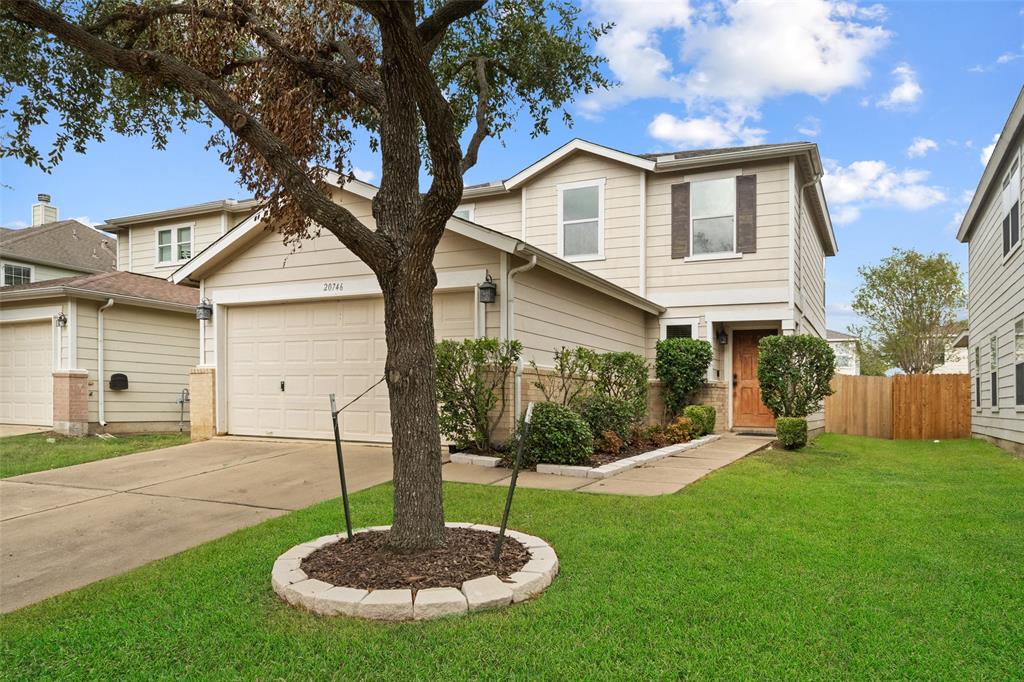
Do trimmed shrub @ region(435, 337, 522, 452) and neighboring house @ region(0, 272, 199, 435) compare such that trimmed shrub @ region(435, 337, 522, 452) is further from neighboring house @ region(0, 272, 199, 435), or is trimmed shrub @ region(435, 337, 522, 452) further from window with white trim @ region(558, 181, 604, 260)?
neighboring house @ region(0, 272, 199, 435)

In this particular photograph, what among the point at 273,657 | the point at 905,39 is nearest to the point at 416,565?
the point at 273,657

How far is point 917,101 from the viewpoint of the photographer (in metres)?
11.4

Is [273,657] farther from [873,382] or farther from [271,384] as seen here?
[873,382]

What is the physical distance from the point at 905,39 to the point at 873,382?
9.47 meters

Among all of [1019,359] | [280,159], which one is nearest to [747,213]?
[1019,359]

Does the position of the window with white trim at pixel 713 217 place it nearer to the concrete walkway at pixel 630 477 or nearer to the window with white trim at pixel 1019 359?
the window with white trim at pixel 1019 359

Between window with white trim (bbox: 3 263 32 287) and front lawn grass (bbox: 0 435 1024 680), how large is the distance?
20846mm

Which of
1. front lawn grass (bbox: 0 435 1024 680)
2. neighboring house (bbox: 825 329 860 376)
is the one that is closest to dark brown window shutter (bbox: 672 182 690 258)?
front lawn grass (bbox: 0 435 1024 680)

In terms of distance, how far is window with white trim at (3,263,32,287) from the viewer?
20.9 meters

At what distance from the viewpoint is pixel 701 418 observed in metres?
12.1

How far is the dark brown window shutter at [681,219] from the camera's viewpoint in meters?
13.5

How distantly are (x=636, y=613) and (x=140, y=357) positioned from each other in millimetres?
13968

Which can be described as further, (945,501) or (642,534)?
(945,501)

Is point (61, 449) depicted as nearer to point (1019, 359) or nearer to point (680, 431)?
point (680, 431)
